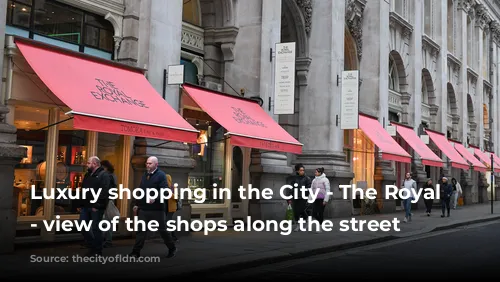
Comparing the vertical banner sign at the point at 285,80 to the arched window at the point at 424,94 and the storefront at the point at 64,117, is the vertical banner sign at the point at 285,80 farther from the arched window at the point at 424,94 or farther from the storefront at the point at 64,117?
the arched window at the point at 424,94

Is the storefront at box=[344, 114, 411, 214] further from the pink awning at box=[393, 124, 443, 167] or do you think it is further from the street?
the street

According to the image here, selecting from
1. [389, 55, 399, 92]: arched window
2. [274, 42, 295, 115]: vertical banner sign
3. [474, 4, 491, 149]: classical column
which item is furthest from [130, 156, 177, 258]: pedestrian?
[474, 4, 491, 149]: classical column

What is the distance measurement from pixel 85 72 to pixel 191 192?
18.9 ft

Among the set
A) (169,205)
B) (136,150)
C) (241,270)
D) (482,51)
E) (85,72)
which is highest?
→ (482,51)

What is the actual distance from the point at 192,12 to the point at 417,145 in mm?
15001

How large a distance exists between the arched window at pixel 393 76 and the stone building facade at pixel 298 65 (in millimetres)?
57

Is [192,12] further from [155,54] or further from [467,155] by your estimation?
[467,155]

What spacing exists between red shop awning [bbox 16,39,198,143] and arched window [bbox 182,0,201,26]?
15.1ft

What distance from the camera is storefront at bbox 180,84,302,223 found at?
646 inches

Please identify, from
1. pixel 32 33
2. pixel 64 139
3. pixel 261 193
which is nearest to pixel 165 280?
pixel 64 139

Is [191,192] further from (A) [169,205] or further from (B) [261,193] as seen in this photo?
(A) [169,205]

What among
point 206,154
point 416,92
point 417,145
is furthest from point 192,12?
Answer: point 416,92

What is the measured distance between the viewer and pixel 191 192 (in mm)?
17734

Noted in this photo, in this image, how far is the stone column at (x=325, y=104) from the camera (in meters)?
23.3
